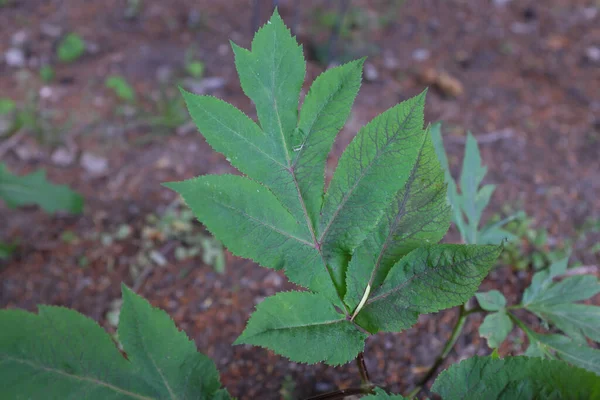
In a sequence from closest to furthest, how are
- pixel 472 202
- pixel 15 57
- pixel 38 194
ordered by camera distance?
pixel 472 202
pixel 38 194
pixel 15 57

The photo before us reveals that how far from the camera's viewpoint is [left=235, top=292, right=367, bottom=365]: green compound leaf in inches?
32.9

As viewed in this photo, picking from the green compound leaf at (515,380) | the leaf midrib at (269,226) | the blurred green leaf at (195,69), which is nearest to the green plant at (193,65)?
the blurred green leaf at (195,69)

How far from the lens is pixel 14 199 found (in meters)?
1.96

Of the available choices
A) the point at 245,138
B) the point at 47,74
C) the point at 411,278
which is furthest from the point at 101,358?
the point at 47,74

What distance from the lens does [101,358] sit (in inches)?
37.3

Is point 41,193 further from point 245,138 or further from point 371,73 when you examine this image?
point 371,73

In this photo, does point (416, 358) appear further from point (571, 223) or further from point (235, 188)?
point (571, 223)

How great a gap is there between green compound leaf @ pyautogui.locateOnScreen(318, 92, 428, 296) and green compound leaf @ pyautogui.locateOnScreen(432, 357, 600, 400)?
0.84 ft

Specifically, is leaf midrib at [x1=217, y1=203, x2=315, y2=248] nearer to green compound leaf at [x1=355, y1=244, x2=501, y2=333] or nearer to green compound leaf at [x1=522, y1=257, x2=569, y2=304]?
green compound leaf at [x1=355, y1=244, x2=501, y2=333]

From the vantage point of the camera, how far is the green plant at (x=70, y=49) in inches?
124

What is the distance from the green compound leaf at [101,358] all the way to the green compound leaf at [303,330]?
8.0 inches

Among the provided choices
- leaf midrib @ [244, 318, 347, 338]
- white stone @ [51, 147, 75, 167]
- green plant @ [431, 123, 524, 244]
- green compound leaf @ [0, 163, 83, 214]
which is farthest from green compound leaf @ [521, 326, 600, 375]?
white stone @ [51, 147, 75, 167]

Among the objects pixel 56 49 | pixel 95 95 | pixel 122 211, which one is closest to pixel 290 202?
pixel 122 211

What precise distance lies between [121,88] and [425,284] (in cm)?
254
